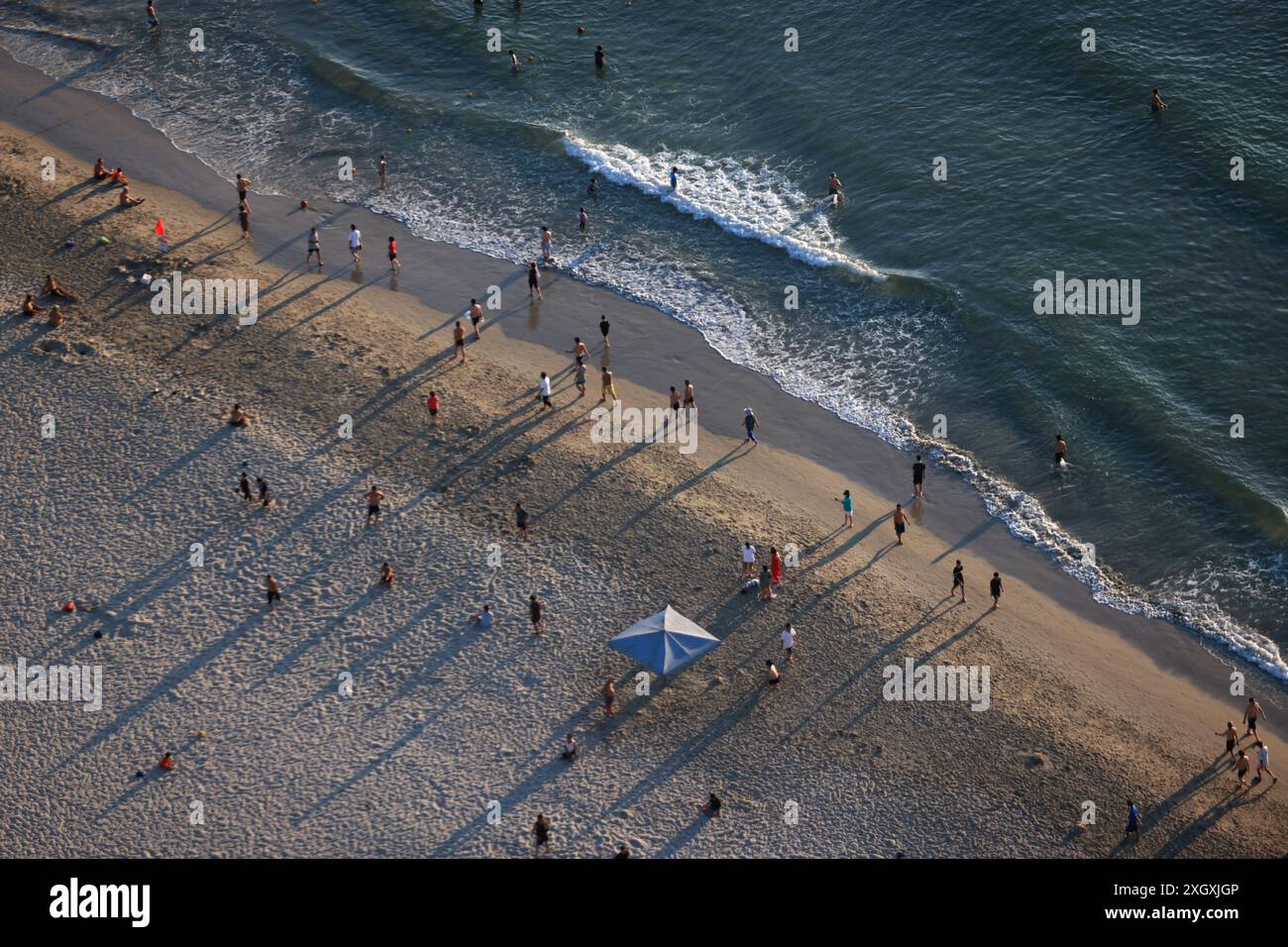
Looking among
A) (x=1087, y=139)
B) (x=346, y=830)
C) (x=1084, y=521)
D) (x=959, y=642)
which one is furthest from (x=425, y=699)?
(x=1087, y=139)

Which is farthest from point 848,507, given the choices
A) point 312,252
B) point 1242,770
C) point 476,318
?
point 312,252

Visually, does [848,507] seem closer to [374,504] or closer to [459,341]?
[374,504]

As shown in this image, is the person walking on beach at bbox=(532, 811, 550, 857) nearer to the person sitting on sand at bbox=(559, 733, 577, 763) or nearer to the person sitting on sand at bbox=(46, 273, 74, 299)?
the person sitting on sand at bbox=(559, 733, 577, 763)

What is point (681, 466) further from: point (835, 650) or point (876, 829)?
point (876, 829)

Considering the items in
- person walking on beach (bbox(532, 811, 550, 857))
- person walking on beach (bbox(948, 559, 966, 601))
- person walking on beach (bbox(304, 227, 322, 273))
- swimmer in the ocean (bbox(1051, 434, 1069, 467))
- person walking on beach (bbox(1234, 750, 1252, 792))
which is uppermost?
person walking on beach (bbox(304, 227, 322, 273))

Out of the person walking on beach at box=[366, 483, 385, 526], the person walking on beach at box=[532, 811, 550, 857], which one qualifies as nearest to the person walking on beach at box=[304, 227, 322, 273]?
the person walking on beach at box=[366, 483, 385, 526]

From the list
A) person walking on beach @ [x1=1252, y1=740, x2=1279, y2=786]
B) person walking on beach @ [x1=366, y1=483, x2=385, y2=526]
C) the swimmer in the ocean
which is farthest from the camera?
the swimmer in the ocean
